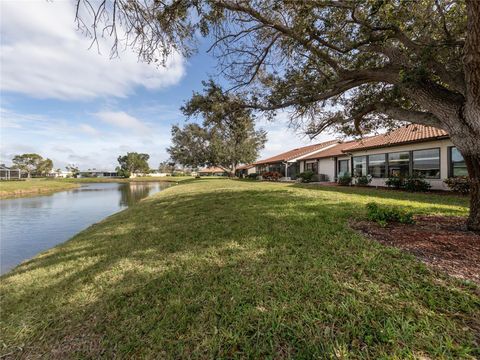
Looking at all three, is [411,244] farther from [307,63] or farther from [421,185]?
[421,185]

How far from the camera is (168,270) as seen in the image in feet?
12.9

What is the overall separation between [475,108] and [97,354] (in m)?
6.04

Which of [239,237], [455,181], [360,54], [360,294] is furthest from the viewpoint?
[455,181]

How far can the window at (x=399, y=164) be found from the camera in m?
14.4

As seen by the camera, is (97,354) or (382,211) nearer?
(97,354)

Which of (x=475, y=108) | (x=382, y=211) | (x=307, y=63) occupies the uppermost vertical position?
(x=307, y=63)

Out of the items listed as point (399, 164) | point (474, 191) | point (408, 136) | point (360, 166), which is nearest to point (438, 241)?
point (474, 191)

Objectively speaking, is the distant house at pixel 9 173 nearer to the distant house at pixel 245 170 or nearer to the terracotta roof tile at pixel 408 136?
the distant house at pixel 245 170

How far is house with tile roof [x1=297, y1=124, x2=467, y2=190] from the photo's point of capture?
1193cm

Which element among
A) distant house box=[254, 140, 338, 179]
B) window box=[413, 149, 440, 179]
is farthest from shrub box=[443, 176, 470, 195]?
distant house box=[254, 140, 338, 179]

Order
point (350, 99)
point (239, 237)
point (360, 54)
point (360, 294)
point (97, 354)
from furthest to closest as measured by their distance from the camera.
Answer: point (350, 99) → point (360, 54) → point (239, 237) → point (360, 294) → point (97, 354)

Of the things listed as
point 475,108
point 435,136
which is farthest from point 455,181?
point 475,108

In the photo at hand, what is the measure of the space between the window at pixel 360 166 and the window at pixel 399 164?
233 cm

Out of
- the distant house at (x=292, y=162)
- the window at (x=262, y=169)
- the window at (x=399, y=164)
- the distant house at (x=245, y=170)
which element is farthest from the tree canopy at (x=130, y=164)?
the window at (x=399, y=164)
